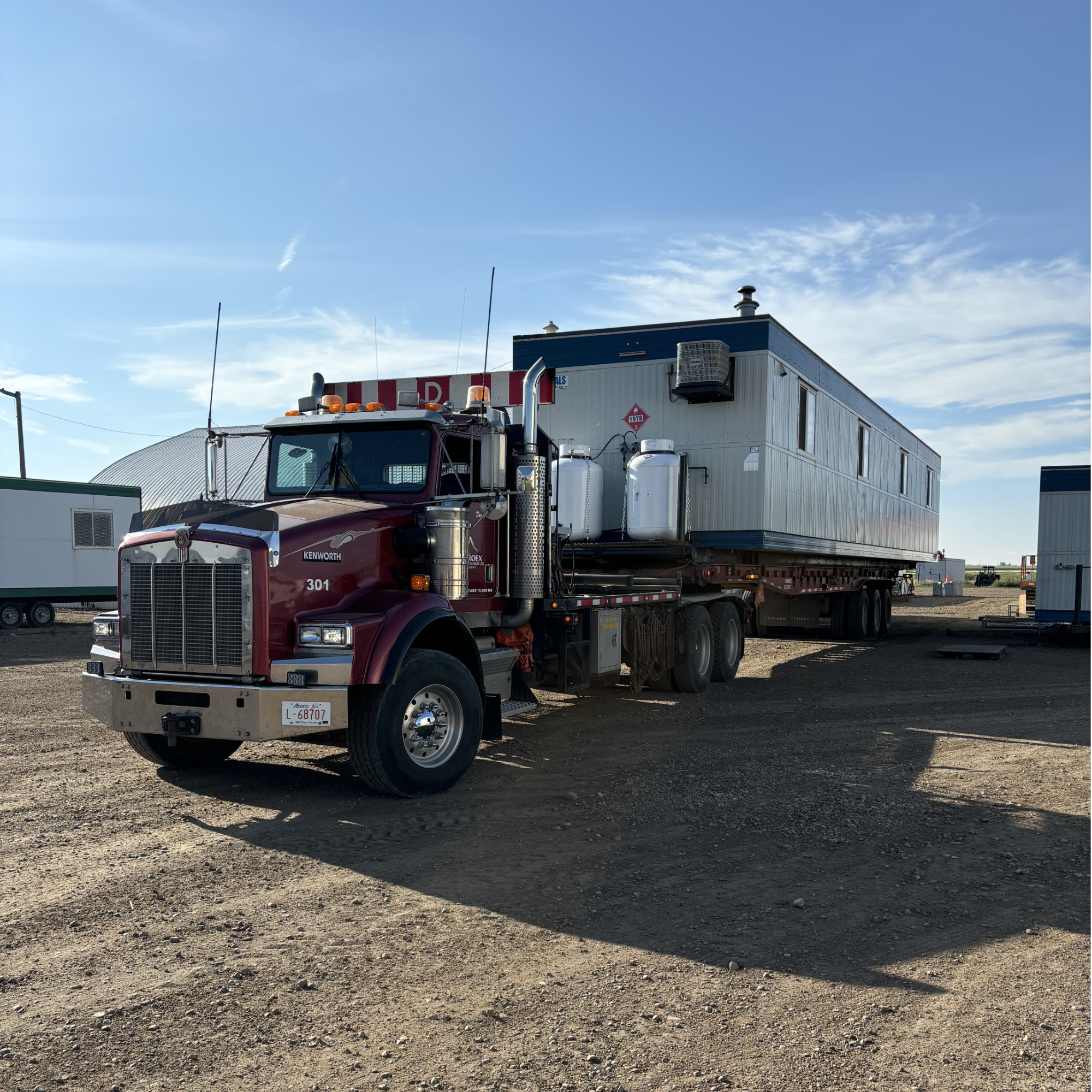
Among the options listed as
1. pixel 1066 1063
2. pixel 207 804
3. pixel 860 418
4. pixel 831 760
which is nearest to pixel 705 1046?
pixel 1066 1063

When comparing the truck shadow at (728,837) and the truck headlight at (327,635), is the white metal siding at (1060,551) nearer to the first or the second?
the truck shadow at (728,837)

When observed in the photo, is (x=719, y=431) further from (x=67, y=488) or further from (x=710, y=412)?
(x=67, y=488)

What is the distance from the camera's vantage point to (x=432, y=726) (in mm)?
6723

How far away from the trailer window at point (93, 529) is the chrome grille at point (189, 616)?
698 inches

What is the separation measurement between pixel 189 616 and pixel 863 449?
46.3 ft

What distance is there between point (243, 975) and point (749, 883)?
98.6 inches

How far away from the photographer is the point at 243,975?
12.6ft

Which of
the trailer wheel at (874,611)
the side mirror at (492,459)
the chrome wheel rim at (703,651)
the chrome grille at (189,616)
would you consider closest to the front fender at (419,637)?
the chrome grille at (189,616)

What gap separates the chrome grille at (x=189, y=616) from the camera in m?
6.18

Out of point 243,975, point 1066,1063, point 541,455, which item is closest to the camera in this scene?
point 1066,1063

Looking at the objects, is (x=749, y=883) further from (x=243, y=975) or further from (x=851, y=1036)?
(x=243, y=975)

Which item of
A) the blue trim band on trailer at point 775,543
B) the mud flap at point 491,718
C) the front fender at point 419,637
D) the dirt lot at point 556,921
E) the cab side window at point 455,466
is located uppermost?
Result: the cab side window at point 455,466

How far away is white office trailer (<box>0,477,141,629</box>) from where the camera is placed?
69.2ft

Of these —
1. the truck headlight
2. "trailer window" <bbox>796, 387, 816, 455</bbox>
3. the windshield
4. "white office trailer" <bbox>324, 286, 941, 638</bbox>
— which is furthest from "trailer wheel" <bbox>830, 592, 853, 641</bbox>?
the truck headlight
